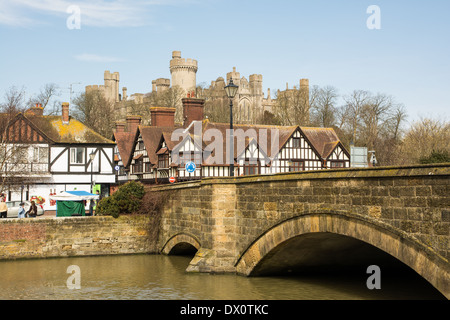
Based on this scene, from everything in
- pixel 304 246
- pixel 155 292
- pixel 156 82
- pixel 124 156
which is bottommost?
pixel 155 292

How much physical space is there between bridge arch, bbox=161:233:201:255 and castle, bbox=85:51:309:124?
70.2 metres

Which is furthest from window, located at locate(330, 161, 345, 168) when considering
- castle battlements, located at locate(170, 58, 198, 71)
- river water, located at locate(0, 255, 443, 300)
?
castle battlements, located at locate(170, 58, 198, 71)

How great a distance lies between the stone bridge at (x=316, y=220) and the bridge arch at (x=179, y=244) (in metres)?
0.07

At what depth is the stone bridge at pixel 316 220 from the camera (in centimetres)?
1100

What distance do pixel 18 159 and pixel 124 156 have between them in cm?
1532

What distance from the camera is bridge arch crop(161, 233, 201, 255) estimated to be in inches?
906

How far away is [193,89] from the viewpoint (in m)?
105

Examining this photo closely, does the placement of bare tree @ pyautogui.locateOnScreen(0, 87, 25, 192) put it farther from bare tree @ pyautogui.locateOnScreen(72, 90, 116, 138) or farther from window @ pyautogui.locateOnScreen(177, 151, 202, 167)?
bare tree @ pyautogui.locateOnScreen(72, 90, 116, 138)

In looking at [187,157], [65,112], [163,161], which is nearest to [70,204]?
[187,157]
